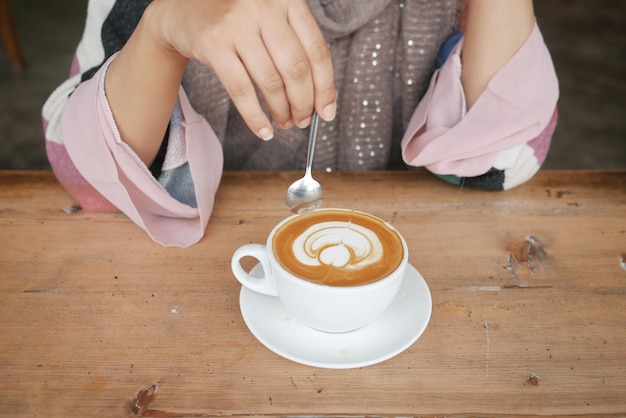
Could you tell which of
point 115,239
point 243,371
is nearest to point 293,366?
point 243,371

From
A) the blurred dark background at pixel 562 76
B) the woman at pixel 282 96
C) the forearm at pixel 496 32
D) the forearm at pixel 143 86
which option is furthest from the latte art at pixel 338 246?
the blurred dark background at pixel 562 76

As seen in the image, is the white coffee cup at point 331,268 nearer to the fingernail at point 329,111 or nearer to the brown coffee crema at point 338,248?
the brown coffee crema at point 338,248

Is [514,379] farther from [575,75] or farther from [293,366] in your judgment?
[575,75]

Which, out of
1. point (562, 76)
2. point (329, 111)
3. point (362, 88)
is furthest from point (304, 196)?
point (562, 76)

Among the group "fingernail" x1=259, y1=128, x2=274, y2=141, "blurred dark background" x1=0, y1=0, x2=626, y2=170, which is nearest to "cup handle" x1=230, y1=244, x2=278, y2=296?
"fingernail" x1=259, y1=128, x2=274, y2=141

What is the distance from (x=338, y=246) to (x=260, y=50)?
192 mm

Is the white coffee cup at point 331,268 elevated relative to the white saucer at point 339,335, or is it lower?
elevated

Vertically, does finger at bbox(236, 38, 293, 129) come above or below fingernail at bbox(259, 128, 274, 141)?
above

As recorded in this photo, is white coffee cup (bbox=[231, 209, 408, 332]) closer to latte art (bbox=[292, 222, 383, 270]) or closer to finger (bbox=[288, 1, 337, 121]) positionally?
latte art (bbox=[292, 222, 383, 270])

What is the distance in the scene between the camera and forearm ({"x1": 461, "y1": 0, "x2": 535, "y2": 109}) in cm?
81

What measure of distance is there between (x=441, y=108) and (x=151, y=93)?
1.28 ft

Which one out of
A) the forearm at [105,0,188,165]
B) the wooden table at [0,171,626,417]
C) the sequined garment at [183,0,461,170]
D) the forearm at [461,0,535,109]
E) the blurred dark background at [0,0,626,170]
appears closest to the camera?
the wooden table at [0,171,626,417]

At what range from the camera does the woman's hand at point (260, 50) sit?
0.54m

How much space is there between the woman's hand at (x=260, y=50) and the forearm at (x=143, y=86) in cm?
6
